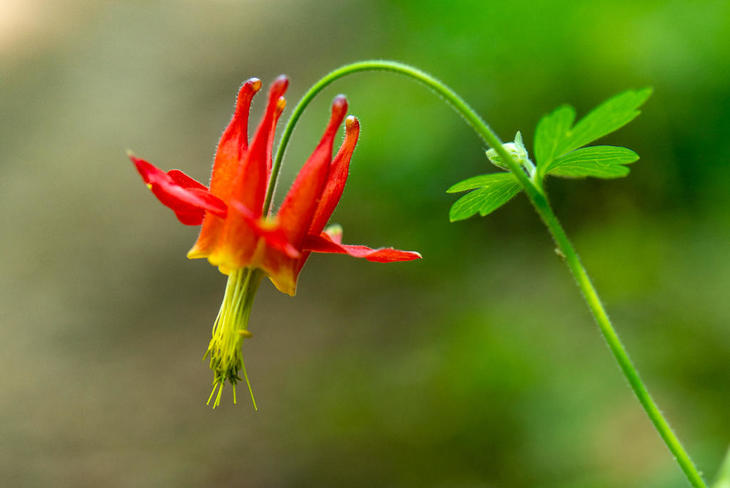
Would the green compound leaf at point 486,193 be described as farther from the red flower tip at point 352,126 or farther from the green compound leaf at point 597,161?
the red flower tip at point 352,126

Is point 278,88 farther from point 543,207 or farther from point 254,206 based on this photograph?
point 543,207

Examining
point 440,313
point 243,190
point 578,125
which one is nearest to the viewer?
point 578,125

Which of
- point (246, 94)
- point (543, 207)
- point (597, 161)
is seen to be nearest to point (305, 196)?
point (246, 94)

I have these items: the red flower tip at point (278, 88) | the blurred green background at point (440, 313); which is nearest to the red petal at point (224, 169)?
the red flower tip at point (278, 88)

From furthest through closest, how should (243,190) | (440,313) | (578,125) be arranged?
(440,313), (243,190), (578,125)

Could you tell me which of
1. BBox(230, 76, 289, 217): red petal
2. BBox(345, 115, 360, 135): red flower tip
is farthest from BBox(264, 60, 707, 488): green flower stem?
BBox(345, 115, 360, 135): red flower tip

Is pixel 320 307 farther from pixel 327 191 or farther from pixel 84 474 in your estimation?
pixel 327 191
